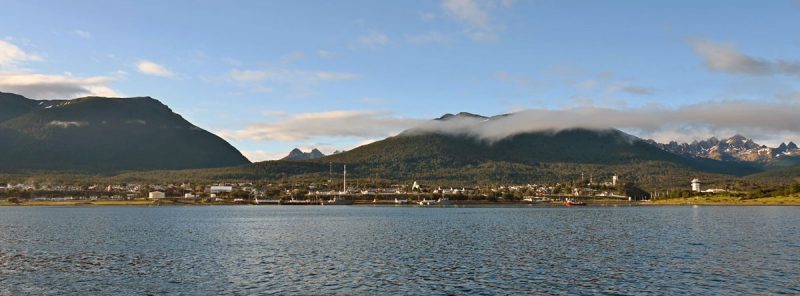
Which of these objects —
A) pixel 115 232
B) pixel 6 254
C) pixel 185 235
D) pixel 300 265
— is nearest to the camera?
pixel 300 265

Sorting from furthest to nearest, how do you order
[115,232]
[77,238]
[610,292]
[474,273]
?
1. [115,232]
2. [77,238]
3. [474,273]
4. [610,292]

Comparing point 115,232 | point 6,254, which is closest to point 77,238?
point 115,232

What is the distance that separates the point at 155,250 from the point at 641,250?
67148mm

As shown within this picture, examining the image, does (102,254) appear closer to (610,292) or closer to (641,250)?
(610,292)

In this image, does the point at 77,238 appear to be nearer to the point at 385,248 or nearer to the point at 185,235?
the point at 185,235

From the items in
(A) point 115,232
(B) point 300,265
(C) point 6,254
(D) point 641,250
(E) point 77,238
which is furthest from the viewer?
(A) point 115,232

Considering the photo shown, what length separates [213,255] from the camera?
262 feet

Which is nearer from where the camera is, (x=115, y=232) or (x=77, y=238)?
(x=77, y=238)

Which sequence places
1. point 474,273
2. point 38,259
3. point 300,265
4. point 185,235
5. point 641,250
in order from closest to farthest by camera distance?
point 474,273
point 300,265
point 38,259
point 641,250
point 185,235

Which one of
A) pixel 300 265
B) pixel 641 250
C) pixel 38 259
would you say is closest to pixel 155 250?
pixel 38 259

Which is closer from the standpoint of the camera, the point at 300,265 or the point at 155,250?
the point at 300,265

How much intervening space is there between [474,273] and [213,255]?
35.6m

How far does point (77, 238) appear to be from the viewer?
4163 inches

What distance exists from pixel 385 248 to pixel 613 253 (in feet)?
103
